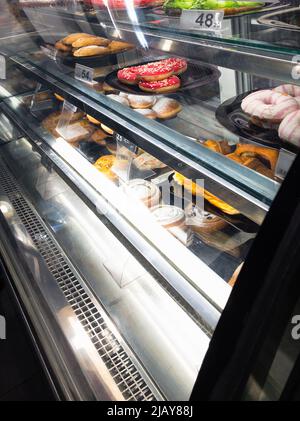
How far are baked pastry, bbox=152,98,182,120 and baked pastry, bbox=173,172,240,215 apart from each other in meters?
0.23

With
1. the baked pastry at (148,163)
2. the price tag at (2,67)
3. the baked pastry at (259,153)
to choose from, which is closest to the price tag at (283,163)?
the baked pastry at (259,153)

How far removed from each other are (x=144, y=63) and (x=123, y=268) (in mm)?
941

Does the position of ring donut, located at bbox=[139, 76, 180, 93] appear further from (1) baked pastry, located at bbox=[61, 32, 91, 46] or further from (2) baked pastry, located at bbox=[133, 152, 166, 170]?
(1) baked pastry, located at bbox=[61, 32, 91, 46]

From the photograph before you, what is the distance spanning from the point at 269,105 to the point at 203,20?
1.30 ft

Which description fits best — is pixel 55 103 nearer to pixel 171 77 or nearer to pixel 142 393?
pixel 171 77

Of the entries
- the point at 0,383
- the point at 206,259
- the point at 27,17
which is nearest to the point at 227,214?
the point at 206,259

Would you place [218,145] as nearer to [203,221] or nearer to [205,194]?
[205,194]

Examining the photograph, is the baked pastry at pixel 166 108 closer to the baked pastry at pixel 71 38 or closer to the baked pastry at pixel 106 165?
the baked pastry at pixel 106 165

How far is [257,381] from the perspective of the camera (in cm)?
52

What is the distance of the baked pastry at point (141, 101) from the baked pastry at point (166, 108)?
4 cm

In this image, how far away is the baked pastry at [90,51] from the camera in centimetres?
171

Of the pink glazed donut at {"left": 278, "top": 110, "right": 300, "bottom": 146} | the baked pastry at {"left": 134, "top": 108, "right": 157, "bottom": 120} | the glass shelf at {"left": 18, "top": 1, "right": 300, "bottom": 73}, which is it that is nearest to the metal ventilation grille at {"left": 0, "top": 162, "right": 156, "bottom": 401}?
the baked pastry at {"left": 134, "top": 108, "right": 157, "bottom": 120}

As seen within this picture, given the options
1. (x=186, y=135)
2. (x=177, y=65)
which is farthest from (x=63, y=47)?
(x=186, y=135)

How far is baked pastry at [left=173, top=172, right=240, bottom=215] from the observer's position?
1106mm
